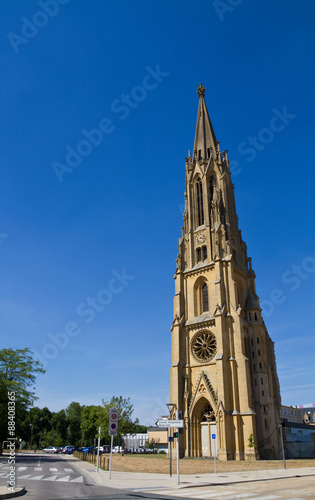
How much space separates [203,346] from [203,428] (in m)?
9.43

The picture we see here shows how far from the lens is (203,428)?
42.8 m

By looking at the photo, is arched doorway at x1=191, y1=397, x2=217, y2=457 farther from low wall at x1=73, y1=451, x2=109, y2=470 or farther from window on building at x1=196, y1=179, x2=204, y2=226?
window on building at x1=196, y1=179, x2=204, y2=226

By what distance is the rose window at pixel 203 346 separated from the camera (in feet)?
148

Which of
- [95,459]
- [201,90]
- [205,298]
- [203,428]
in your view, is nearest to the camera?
[95,459]

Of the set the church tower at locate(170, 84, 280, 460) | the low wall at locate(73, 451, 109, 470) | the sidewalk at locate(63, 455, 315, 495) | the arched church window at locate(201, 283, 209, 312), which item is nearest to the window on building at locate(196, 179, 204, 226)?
the church tower at locate(170, 84, 280, 460)

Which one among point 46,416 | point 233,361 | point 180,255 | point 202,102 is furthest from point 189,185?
point 46,416

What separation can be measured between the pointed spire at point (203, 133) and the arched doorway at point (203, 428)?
1525 inches

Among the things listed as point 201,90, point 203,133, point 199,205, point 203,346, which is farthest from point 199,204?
point 201,90

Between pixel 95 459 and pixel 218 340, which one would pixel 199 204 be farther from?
pixel 95 459

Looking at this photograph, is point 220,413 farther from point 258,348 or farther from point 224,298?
point 224,298

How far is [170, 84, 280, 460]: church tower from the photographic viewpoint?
39812 millimetres

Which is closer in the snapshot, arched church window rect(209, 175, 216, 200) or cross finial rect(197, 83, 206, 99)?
arched church window rect(209, 175, 216, 200)

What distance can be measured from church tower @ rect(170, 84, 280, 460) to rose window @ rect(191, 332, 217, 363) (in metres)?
0.12

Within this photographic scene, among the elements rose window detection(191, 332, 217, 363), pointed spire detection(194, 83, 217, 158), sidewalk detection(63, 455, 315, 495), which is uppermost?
pointed spire detection(194, 83, 217, 158)
